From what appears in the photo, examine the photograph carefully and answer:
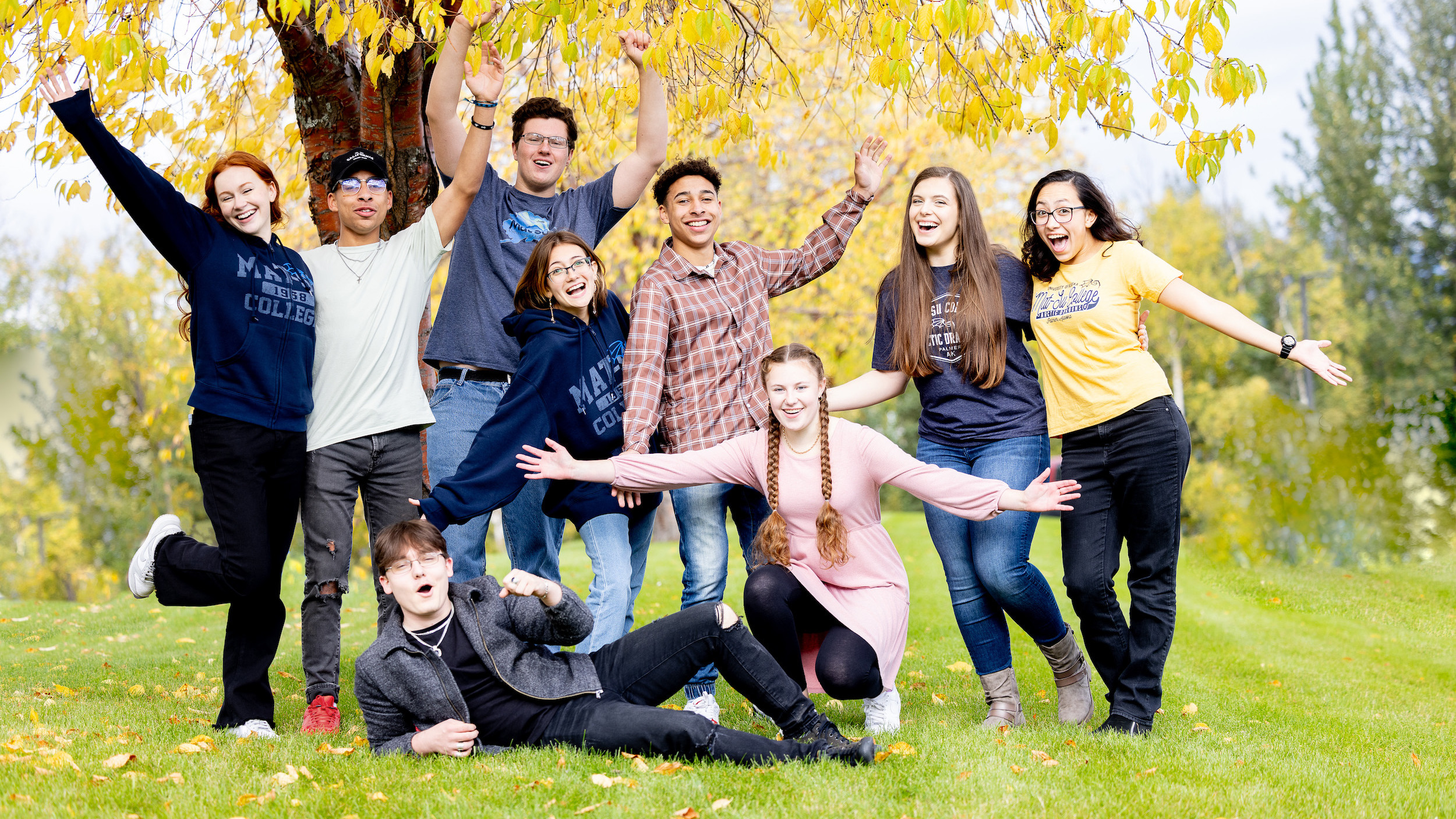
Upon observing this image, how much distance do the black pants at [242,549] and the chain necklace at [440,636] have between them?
0.85m

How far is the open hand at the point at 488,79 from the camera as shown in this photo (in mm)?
4746

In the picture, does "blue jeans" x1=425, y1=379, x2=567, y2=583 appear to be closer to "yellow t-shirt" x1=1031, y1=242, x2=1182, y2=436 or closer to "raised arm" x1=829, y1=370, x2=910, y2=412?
"raised arm" x1=829, y1=370, x2=910, y2=412

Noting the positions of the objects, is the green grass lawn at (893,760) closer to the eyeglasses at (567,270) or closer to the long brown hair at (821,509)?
the long brown hair at (821,509)

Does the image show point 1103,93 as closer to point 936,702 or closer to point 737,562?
point 936,702

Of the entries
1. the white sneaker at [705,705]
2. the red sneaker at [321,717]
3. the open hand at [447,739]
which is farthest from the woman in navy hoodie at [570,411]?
the red sneaker at [321,717]

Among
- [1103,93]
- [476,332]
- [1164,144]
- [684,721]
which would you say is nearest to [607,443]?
[476,332]

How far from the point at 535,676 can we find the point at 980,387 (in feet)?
6.92

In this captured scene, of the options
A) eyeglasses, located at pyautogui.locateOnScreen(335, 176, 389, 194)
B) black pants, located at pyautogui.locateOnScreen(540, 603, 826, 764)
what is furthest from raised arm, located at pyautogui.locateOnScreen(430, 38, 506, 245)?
black pants, located at pyautogui.locateOnScreen(540, 603, 826, 764)

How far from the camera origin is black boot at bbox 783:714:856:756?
3863 millimetres

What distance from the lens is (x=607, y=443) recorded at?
179 inches

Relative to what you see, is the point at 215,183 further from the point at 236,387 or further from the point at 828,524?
the point at 828,524

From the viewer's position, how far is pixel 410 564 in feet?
12.4

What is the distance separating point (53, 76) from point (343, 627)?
5.89m

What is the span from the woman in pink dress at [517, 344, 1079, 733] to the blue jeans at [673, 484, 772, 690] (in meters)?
0.19
